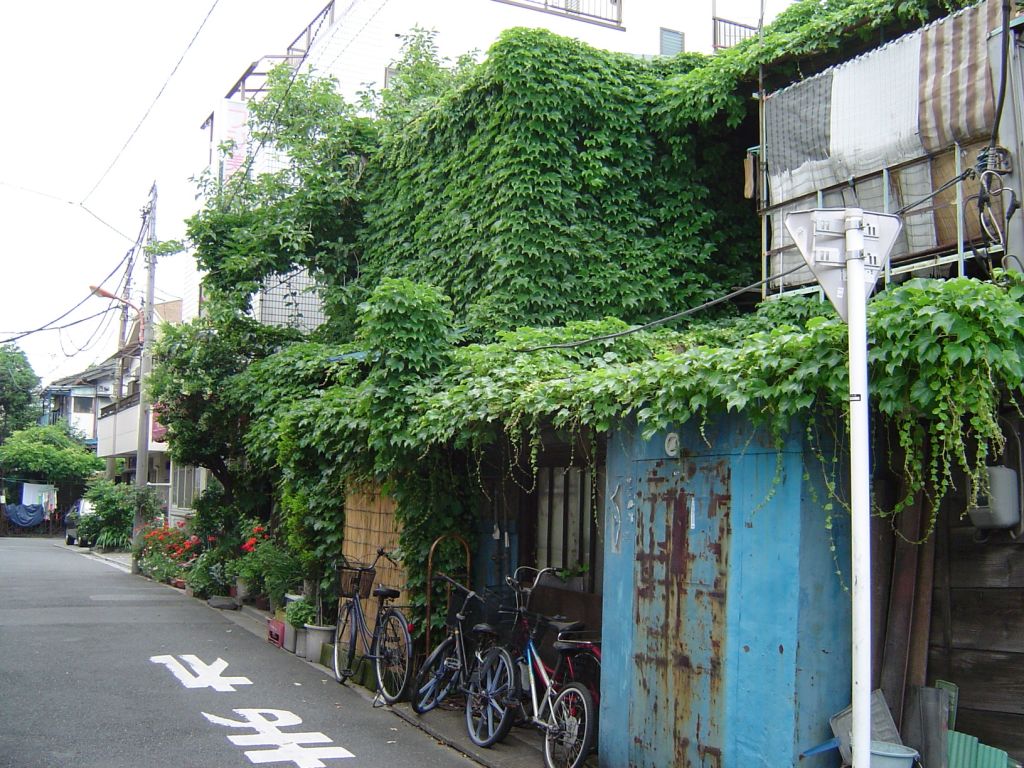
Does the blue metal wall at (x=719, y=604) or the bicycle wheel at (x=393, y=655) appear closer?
the blue metal wall at (x=719, y=604)

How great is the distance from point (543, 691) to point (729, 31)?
16.3 meters

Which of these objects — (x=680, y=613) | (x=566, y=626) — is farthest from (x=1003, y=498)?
(x=566, y=626)

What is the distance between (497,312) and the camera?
1211 centimetres

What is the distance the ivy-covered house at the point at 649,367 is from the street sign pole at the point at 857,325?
298mm

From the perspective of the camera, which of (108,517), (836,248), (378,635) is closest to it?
(836,248)

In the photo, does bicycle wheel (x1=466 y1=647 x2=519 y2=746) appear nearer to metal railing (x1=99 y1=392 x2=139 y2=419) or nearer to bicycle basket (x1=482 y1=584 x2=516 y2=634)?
bicycle basket (x1=482 y1=584 x2=516 y2=634)

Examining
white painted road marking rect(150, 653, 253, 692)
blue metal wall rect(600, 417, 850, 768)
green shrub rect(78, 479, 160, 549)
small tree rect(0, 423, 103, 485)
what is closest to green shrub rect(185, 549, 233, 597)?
white painted road marking rect(150, 653, 253, 692)

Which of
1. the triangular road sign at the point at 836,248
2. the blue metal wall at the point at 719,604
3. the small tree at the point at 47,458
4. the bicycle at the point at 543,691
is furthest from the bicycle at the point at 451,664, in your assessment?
the small tree at the point at 47,458

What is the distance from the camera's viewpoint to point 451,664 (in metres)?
8.70

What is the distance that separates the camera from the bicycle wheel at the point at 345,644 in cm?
1049

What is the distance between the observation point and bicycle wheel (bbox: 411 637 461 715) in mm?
8773

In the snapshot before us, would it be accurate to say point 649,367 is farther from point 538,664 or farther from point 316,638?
point 316,638

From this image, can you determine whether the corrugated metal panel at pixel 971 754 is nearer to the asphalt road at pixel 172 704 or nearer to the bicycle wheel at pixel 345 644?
the asphalt road at pixel 172 704

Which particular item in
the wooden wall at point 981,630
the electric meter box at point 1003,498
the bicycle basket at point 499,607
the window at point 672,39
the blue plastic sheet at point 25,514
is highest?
the window at point 672,39
